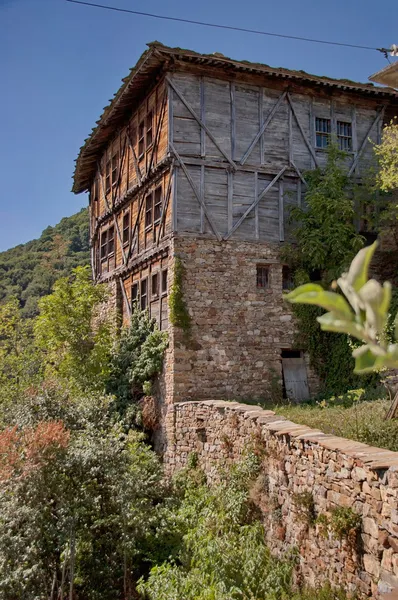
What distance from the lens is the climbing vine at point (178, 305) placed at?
15.4m

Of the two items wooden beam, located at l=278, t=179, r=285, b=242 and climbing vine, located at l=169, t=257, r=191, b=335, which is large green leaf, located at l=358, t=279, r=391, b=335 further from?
wooden beam, located at l=278, t=179, r=285, b=242

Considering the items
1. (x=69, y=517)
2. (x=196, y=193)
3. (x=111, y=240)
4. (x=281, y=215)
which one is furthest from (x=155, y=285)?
(x=69, y=517)

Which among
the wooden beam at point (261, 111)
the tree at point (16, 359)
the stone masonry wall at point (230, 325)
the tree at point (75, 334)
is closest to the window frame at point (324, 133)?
the wooden beam at point (261, 111)

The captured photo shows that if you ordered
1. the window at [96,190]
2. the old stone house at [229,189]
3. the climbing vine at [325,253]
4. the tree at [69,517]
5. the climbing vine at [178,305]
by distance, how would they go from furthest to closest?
the window at [96,190] → the climbing vine at [325,253] → the old stone house at [229,189] → the climbing vine at [178,305] → the tree at [69,517]

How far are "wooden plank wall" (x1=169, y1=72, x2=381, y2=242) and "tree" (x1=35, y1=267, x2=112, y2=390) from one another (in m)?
5.39

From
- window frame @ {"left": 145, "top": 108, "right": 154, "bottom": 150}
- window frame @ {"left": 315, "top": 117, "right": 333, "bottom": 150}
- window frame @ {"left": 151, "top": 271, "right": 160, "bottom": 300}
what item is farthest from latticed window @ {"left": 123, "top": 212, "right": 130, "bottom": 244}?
window frame @ {"left": 315, "top": 117, "right": 333, "bottom": 150}

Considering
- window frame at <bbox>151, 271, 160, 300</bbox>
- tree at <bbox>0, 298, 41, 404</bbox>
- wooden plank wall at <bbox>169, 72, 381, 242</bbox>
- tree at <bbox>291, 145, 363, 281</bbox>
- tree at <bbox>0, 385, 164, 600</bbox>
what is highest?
wooden plank wall at <bbox>169, 72, 381, 242</bbox>

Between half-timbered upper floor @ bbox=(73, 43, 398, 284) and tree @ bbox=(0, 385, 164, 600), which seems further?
half-timbered upper floor @ bbox=(73, 43, 398, 284)

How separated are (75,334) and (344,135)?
1100 centimetres

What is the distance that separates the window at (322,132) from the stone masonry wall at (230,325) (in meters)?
4.03

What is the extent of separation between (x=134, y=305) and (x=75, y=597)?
10.2 meters

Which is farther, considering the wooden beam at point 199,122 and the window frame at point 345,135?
the window frame at point 345,135

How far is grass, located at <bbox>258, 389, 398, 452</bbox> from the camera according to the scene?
882cm

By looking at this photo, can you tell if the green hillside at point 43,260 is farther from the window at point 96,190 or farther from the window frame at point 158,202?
the window frame at point 158,202
